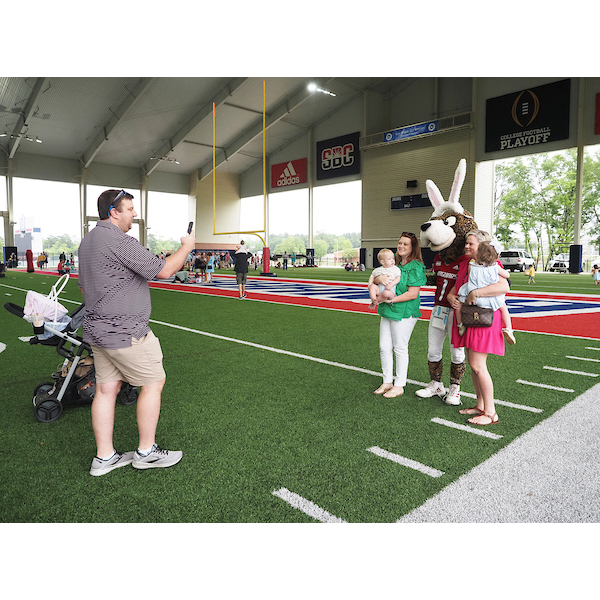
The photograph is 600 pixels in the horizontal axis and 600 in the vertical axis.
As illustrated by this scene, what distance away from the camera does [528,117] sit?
22.5m

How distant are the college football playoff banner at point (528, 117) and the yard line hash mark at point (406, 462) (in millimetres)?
24435

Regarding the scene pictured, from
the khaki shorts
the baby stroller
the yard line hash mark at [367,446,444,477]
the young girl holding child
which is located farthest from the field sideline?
the young girl holding child

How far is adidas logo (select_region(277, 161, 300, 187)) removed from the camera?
113 feet

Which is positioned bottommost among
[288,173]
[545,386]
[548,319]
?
[545,386]

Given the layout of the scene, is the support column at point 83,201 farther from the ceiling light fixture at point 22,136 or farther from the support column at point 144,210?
the ceiling light fixture at point 22,136

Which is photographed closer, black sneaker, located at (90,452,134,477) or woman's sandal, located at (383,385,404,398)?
black sneaker, located at (90,452,134,477)

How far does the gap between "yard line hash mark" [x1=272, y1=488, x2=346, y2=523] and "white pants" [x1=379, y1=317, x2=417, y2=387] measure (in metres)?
1.77

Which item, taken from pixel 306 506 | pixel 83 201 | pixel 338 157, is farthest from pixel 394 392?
pixel 83 201

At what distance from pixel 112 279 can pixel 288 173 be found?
34165 mm

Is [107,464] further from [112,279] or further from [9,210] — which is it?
[9,210]

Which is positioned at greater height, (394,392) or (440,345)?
(440,345)

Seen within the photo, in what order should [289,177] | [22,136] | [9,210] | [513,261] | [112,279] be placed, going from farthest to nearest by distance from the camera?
[289,177] < [9,210] < [22,136] < [513,261] < [112,279]

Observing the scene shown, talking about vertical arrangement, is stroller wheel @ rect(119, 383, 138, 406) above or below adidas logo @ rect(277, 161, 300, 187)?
below

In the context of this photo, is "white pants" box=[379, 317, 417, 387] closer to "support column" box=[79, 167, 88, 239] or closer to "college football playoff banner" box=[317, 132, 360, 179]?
"college football playoff banner" box=[317, 132, 360, 179]
